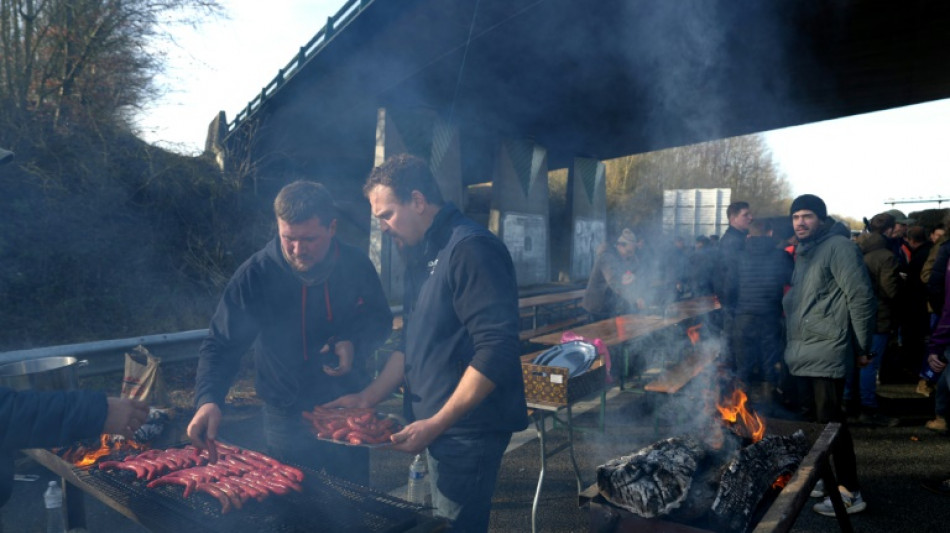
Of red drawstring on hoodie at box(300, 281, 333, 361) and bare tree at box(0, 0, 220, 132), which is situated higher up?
bare tree at box(0, 0, 220, 132)

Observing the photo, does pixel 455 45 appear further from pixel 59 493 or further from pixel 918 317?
pixel 918 317

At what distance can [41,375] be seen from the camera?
3.18 m

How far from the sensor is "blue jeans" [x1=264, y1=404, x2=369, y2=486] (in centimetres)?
286

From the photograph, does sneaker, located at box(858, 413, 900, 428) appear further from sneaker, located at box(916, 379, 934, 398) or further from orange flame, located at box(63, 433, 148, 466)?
orange flame, located at box(63, 433, 148, 466)

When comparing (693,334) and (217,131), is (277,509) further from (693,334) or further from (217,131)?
(217,131)

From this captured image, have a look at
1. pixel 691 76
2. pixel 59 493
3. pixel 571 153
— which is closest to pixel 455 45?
pixel 691 76

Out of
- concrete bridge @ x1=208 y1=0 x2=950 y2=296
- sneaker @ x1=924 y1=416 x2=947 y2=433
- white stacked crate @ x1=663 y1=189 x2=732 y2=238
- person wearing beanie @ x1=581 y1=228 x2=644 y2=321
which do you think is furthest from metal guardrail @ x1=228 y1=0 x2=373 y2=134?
white stacked crate @ x1=663 y1=189 x2=732 y2=238

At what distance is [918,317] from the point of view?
791 cm

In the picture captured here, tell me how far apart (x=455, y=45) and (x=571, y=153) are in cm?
986

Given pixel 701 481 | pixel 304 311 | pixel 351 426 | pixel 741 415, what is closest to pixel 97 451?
pixel 304 311

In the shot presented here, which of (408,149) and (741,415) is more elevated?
(408,149)

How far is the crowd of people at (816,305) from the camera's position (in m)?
3.93

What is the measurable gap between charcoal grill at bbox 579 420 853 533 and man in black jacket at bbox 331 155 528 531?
57 centimetres

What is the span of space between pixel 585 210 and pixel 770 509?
1651cm
